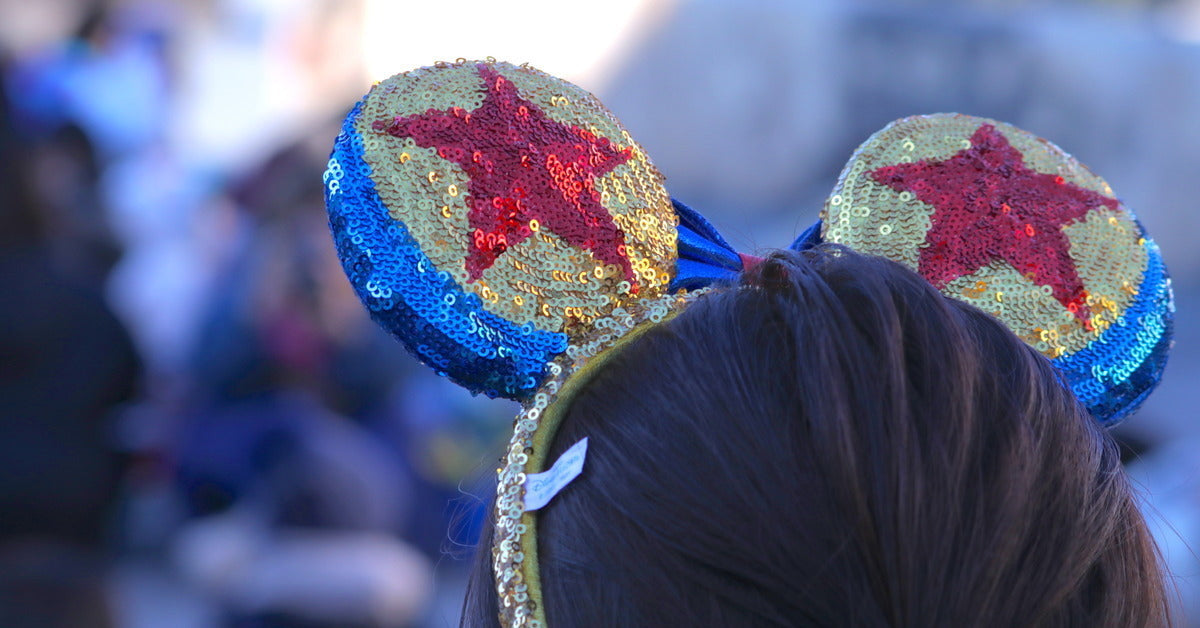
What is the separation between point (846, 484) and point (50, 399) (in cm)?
208

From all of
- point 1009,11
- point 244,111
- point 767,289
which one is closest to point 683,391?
point 767,289

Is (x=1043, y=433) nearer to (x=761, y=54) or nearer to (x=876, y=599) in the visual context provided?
(x=876, y=599)

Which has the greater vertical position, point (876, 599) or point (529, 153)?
point (529, 153)

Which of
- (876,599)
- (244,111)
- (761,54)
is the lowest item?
(876,599)

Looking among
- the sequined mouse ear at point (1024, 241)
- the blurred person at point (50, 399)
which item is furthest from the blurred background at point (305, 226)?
the sequined mouse ear at point (1024, 241)

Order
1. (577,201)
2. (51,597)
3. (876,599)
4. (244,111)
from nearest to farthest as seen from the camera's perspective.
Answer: (876,599), (577,201), (51,597), (244,111)

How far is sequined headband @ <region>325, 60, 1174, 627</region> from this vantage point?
2.53ft

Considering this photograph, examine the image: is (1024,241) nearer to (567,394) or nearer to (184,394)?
(567,394)

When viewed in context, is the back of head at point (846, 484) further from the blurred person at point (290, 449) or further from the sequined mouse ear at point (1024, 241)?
the blurred person at point (290, 449)

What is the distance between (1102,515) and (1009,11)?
19.5 ft

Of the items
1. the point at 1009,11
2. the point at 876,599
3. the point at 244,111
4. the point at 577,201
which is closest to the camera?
the point at 876,599

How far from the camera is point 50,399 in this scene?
2299 millimetres

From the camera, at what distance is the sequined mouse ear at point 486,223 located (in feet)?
2.54

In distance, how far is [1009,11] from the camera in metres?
6.06
